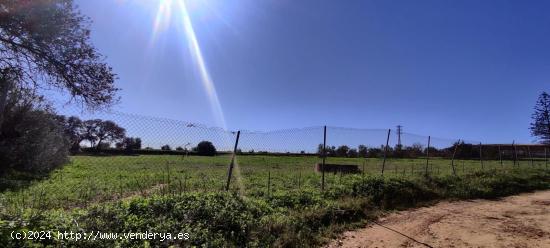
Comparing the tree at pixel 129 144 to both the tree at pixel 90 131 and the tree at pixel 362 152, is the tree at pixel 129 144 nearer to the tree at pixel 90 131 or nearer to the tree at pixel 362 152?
the tree at pixel 90 131

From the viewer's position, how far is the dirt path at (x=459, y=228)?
649 cm

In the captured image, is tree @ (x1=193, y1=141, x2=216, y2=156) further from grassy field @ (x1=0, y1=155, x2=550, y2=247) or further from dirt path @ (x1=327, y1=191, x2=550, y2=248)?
dirt path @ (x1=327, y1=191, x2=550, y2=248)

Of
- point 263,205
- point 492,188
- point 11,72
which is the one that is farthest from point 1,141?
point 492,188

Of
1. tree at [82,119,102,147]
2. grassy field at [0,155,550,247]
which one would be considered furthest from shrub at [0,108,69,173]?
tree at [82,119,102,147]

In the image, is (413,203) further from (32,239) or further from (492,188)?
(32,239)

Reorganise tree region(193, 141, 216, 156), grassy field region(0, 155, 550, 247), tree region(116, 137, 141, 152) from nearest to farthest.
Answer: grassy field region(0, 155, 550, 247)
tree region(116, 137, 141, 152)
tree region(193, 141, 216, 156)

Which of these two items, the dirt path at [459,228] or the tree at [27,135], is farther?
the tree at [27,135]

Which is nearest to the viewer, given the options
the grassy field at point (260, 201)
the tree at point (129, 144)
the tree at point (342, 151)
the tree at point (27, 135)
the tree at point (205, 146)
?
the grassy field at point (260, 201)

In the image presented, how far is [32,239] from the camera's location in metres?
4.02

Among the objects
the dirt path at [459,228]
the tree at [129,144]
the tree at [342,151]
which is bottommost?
the dirt path at [459,228]

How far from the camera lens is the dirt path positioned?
6.49 meters

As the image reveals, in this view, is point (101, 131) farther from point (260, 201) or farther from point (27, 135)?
point (27, 135)

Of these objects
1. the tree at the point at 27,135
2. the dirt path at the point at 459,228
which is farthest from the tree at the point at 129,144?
the tree at the point at 27,135

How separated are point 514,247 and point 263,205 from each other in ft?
14.5
